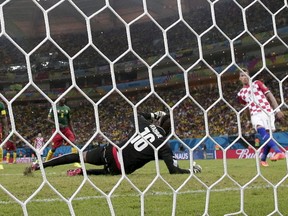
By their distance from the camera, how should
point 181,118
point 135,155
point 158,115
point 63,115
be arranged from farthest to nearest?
point 181,118 → point 63,115 → point 158,115 → point 135,155

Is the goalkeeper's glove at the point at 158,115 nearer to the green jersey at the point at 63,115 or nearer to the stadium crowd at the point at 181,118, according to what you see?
the green jersey at the point at 63,115

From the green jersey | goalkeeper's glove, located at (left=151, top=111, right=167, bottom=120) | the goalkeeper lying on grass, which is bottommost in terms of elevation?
the goalkeeper lying on grass

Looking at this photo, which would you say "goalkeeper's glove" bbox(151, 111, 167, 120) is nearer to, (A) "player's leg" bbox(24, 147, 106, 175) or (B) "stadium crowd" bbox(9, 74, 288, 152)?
(A) "player's leg" bbox(24, 147, 106, 175)

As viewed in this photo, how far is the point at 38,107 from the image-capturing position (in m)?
10.8

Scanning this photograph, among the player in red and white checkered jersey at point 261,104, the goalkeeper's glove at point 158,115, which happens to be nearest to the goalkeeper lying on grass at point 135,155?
the goalkeeper's glove at point 158,115

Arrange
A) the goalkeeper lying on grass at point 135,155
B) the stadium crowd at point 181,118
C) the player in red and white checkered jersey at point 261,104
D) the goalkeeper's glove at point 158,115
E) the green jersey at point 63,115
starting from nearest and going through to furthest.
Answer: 1. the goalkeeper lying on grass at point 135,155
2. the goalkeeper's glove at point 158,115
3. the player in red and white checkered jersey at point 261,104
4. the green jersey at point 63,115
5. the stadium crowd at point 181,118

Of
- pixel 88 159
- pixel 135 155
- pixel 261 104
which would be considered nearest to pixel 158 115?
pixel 135 155

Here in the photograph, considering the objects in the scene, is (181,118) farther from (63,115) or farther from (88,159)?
(88,159)

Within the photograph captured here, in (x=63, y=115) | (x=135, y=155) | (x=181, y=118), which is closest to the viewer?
(x=135, y=155)

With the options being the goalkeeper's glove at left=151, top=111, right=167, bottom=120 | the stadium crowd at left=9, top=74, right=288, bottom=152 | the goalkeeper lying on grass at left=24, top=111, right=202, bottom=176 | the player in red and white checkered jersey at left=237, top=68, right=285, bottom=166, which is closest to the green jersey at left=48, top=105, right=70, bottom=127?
the goalkeeper lying on grass at left=24, top=111, right=202, bottom=176

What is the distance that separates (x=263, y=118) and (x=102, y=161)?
1.72 m

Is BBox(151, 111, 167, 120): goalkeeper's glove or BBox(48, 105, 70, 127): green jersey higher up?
BBox(48, 105, 70, 127): green jersey

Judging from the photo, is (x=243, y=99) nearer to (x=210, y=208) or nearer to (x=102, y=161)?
(x=102, y=161)

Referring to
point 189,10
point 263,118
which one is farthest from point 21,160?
point 263,118
